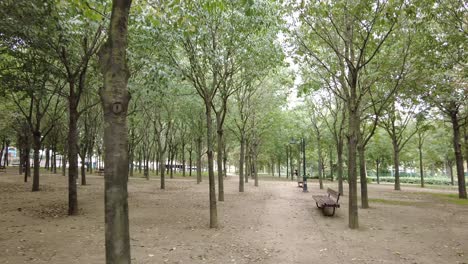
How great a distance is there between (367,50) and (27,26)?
12.2 meters

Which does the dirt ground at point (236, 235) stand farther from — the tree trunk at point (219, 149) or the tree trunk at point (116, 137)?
the tree trunk at point (116, 137)

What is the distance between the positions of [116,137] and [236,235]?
22.3ft

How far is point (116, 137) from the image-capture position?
3.33 meters

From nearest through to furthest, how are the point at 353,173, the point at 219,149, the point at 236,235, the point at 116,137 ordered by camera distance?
the point at 116,137, the point at 236,235, the point at 353,173, the point at 219,149

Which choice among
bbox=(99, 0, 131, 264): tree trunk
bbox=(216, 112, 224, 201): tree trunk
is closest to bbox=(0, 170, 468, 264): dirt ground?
bbox=(216, 112, 224, 201): tree trunk

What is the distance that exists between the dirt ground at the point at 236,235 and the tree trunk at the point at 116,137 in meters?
3.71

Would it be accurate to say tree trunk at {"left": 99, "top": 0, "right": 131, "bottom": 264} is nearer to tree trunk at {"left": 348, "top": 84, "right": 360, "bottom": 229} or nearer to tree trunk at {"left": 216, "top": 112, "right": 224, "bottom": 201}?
tree trunk at {"left": 348, "top": 84, "right": 360, "bottom": 229}

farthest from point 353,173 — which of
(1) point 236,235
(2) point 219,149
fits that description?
(2) point 219,149

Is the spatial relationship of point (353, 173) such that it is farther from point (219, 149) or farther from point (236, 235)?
point (219, 149)

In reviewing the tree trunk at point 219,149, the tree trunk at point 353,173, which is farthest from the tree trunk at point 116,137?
the tree trunk at point 219,149

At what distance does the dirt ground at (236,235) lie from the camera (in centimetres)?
698

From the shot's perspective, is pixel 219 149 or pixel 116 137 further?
pixel 219 149

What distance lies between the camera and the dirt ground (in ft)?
22.9

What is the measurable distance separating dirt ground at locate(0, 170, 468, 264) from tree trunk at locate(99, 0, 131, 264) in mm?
3715
